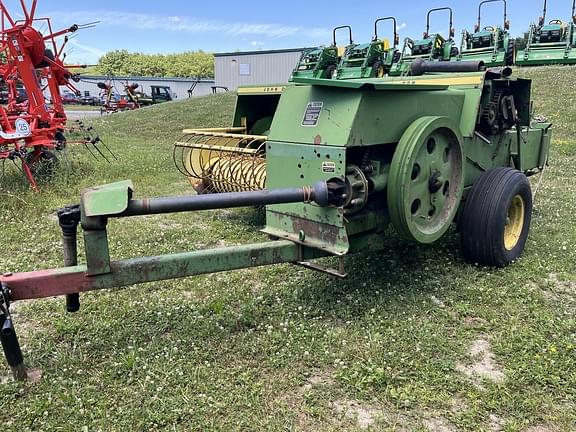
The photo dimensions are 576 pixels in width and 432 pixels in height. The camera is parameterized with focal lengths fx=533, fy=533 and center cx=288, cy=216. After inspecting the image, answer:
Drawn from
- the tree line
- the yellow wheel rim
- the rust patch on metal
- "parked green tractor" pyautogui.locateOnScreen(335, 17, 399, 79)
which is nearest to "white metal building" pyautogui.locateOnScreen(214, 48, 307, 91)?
"parked green tractor" pyautogui.locateOnScreen(335, 17, 399, 79)

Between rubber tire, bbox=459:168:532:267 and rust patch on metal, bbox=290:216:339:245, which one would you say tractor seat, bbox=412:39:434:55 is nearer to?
rubber tire, bbox=459:168:532:267

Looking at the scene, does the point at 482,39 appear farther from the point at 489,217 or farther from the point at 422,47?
the point at 489,217

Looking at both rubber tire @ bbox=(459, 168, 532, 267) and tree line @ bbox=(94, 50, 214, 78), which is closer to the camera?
rubber tire @ bbox=(459, 168, 532, 267)

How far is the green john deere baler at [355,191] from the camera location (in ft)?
9.21

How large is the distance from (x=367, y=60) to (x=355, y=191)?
11220 millimetres

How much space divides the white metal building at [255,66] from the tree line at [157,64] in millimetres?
43773

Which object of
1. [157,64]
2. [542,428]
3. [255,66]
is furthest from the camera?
[157,64]

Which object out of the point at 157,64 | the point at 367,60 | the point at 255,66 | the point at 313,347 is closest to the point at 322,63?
the point at 367,60

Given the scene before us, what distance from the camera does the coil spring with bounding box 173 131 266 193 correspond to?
5.25 m

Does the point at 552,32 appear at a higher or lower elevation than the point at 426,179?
higher

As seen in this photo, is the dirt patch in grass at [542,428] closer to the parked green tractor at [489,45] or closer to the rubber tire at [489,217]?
the rubber tire at [489,217]

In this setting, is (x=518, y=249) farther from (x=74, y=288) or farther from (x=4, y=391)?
(x=4, y=391)

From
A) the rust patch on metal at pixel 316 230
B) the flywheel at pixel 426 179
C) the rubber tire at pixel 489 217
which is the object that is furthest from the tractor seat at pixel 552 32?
the rust patch on metal at pixel 316 230

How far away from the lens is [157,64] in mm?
78312
